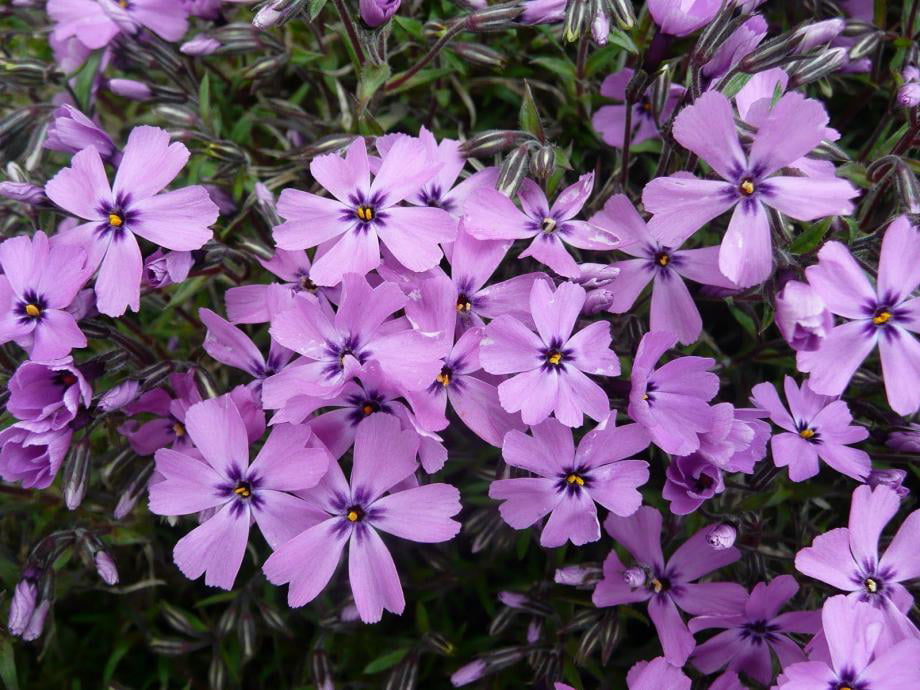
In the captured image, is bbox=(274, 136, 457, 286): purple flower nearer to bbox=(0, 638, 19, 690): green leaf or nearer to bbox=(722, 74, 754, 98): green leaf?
bbox=(722, 74, 754, 98): green leaf

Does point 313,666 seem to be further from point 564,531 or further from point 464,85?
point 464,85

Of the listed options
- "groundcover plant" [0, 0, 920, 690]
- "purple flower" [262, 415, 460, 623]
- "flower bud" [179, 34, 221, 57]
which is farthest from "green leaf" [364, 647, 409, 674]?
"flower bud" [179, 34, 221, 57]

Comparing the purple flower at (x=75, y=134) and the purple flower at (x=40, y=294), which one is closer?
the purple flower at (x=40, y=294)

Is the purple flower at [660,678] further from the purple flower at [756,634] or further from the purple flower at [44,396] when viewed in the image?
the purple flower at [44,396]

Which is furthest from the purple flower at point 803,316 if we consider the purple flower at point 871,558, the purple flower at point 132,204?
the purple flower at point 132,204

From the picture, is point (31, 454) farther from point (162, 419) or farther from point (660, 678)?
point (660, 678)

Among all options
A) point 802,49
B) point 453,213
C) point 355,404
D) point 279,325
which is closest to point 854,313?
point 802,49
